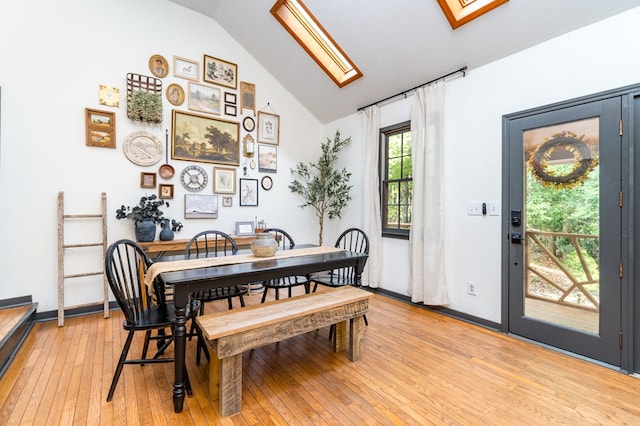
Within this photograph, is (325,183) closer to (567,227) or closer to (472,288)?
(472,288)

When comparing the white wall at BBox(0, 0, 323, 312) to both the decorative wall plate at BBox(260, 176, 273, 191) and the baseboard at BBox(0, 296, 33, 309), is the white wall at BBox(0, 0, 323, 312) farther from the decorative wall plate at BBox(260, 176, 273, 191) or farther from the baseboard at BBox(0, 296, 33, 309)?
the decorative wall plate at BBox(260, 176, 273, 191)

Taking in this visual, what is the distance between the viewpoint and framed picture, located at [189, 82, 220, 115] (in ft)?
12.9

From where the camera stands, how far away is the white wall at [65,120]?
294 centimetres

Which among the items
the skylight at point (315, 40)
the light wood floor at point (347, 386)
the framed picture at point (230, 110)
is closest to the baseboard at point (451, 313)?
the light wood floor at point (347, 386)

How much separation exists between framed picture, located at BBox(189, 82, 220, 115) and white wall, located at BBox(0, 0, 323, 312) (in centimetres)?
16

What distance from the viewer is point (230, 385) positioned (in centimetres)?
170

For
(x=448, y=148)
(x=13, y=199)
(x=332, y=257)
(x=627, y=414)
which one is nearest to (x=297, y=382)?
(x=332, y=257)

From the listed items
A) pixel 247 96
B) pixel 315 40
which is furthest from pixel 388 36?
pixel 247 96

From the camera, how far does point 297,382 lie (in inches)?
79.9

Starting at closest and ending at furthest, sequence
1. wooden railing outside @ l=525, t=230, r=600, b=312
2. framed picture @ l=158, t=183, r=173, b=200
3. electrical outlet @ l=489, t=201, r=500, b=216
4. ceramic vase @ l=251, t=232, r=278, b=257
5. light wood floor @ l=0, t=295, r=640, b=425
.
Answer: light wood floor @ l=0, t=295, r=640, b=425 < wooden railing outside @ l=525, t=230, r=600, b=312 < ceramic vase @ l=251, t=232, r=278, b=257 < electrical outlet @ l=489, t=201, r=500, b=216 < framed picture @ l=158, t=183, r=173, b=200

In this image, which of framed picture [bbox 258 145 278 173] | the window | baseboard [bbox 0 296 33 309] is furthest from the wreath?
baseboard [bbox 0 296 33 309]

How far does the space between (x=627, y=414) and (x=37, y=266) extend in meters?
5.03

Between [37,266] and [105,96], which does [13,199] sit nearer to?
[37,266]

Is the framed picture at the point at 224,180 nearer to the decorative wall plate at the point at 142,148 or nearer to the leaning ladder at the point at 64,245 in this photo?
the decorative wall plate at the point at 142,148
